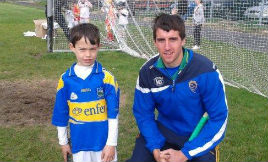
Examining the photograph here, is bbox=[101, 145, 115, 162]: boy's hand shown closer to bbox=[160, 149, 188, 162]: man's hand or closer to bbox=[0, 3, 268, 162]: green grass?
bbox=[160, 149, 188, 162]: man's hand

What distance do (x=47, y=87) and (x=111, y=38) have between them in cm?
479

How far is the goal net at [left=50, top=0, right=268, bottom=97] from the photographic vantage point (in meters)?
6.95

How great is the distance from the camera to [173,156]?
285 centimetres

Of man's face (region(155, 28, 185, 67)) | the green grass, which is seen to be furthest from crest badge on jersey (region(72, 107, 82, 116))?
the green grass

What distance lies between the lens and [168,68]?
298 cm

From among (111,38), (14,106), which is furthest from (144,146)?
(111,38)

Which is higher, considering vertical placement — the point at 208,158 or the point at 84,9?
the point at 84,9

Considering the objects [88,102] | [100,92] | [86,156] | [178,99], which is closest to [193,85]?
[178,99]

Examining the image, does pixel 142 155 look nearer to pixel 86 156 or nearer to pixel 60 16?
pixel 86 156

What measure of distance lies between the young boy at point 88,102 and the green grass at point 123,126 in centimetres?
127

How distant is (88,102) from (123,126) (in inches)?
87.1

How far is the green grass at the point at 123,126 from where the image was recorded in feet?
14.0

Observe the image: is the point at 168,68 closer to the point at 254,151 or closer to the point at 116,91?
the point at 116,91

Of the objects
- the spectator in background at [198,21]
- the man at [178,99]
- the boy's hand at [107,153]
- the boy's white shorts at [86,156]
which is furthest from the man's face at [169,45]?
the spectator in background at [198,21]
